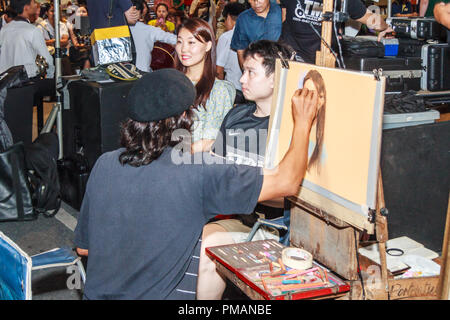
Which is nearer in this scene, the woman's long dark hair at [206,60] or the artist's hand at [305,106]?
the artist's hand at [305,106]

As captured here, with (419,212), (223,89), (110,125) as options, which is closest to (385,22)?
(223,89)

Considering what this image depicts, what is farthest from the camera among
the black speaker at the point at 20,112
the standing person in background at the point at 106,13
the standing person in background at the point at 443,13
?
the standing person in background at the point at 106,13

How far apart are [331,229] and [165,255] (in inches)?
27.0

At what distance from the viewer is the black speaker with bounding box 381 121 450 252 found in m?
2.80

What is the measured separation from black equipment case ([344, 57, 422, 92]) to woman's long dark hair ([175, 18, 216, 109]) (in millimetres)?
904

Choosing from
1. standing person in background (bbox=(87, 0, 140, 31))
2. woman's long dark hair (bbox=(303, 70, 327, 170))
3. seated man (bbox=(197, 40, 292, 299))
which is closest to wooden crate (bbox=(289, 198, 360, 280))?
woman's long dark hair (bbox=(303, 70, 327, 170))

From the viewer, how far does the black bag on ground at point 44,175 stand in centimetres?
433

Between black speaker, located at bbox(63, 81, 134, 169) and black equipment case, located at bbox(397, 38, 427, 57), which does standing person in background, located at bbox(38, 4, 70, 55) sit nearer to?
black speaker, located at bbox(63, 81, 134, 169)

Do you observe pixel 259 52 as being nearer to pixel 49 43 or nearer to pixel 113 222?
pixel 113 222

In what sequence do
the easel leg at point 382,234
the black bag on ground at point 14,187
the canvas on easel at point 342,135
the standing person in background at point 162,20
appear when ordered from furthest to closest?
the standing person in background at point 162,20, the black bag on ground at point 14,187, the easel leg at point 382,234, the canvas on easel at point 342,135

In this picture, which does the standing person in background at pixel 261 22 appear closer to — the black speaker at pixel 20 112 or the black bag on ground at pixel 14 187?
the black speaker at pixel 20 112

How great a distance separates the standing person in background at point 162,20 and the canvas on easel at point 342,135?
20.2ft

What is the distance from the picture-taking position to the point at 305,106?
2.12 meters

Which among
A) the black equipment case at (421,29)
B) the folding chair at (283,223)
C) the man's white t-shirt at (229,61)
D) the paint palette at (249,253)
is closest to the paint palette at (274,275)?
the paint palette at (249,253)
